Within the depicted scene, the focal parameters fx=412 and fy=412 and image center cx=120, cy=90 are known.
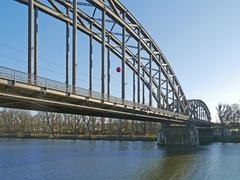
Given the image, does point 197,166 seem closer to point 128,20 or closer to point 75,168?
point 75,168

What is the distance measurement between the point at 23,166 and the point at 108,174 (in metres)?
10.7

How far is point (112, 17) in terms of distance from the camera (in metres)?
49.5

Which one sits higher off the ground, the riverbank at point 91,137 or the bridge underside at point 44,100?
the bridge underside at point 44,100

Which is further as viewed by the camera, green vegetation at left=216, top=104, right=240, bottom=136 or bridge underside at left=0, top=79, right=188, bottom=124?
green vegetation at left=216, top=104, right=240, bottom=136

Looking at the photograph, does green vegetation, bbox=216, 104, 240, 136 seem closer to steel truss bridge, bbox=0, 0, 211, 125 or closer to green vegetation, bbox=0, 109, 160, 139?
green vegetation, bbox=0, 109, 160, 139

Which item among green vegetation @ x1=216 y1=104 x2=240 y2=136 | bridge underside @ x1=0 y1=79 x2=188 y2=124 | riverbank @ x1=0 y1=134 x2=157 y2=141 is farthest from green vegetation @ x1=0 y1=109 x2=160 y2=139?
bridge underside @ x1=0 y1=79 x2=188 y2=124

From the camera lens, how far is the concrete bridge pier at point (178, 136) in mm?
91812

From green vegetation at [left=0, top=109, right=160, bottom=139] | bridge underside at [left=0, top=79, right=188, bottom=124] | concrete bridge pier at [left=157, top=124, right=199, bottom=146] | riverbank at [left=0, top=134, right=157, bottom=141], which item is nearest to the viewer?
bridge underside at [left=0, top=79, right=188, bottom=124]

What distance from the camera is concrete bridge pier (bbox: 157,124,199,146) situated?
3615 inches

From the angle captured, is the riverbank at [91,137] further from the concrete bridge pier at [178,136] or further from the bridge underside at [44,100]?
the bridge underside at [44,100]

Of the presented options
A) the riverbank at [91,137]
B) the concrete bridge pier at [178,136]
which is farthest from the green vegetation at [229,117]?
the concrete bridge pier at [178,136]

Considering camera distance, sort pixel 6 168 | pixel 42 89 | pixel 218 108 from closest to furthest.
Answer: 1. pixel 42 89
2. pixel 6 168
3. pixel 218 108

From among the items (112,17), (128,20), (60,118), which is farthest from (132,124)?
(112,17)

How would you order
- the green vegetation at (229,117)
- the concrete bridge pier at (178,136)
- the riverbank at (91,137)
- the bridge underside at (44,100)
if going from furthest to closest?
1. the green vegetation at (229,117)
2. the riverbank at (91,137)
3. the concrete bridge pier at (178,136)
4. the bridge underside at (44,100)
